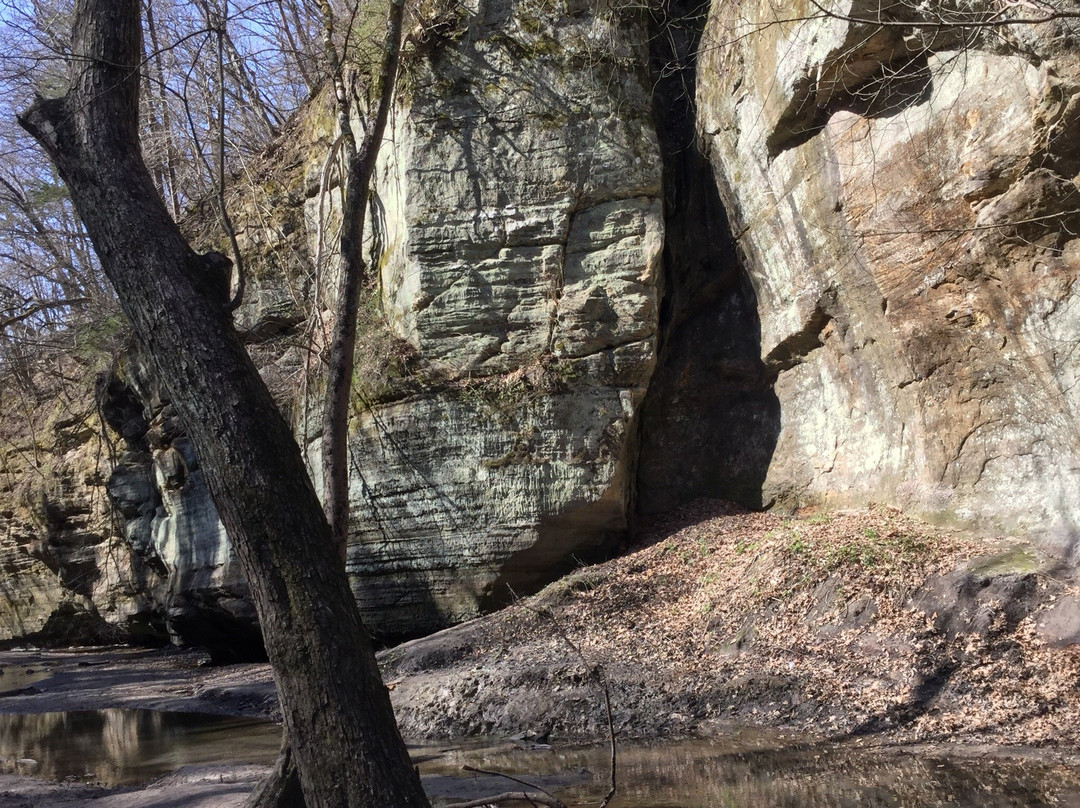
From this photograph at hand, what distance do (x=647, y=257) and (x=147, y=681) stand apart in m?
10.0

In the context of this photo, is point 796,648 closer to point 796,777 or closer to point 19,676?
point 796,777

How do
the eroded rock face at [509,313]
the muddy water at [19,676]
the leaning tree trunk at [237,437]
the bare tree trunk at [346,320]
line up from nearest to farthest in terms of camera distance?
1. the leaning tree trunk at [237,437]
2. the bare tree trunk at [346,320]
3. the eroded rock face at [509,313]
4. the muddy water at [19,676]

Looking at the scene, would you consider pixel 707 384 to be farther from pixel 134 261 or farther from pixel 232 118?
pixel 232 118

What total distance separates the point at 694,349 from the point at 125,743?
9.04 metres

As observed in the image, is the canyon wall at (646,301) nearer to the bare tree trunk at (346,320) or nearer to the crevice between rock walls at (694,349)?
the crevice between rock walls at (694,349)

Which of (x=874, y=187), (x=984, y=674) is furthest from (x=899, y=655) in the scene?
(x=874, y=187)

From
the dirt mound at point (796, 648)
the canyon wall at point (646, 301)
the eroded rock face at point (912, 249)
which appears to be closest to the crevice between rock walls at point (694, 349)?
the canyon wall at point (646, 301)

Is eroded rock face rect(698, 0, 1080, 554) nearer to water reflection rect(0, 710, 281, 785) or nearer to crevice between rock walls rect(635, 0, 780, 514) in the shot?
crevice between rock walls rect(635, 0, 780, 514)

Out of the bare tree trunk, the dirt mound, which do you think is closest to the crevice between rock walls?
the dirt mound

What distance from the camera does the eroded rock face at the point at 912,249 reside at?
848 centimetres

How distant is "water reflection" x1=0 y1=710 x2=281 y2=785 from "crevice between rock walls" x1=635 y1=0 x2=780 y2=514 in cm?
648

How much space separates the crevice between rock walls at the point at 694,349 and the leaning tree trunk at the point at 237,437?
31.0 ft

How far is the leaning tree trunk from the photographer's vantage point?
12.9 feet

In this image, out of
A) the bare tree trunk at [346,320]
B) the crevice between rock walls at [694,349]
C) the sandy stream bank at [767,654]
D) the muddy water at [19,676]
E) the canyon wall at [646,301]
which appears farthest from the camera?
the muddy water at [19,676]
